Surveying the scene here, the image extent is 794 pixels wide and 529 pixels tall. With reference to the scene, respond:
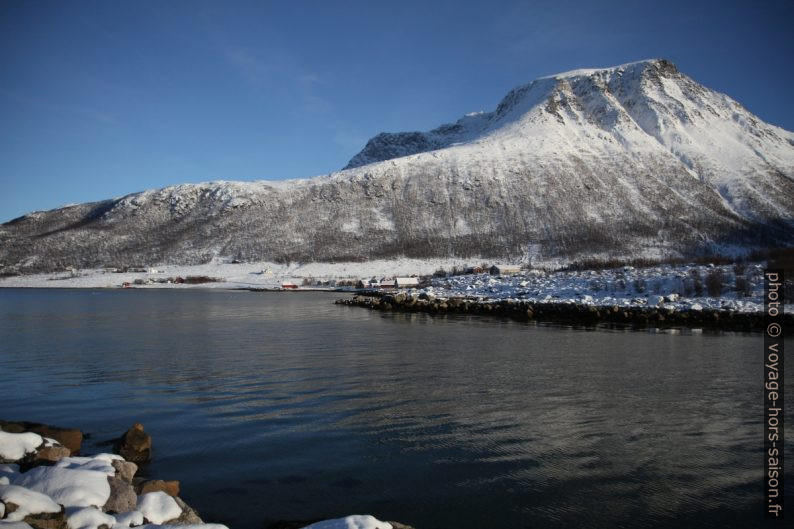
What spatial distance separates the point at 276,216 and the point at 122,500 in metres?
154

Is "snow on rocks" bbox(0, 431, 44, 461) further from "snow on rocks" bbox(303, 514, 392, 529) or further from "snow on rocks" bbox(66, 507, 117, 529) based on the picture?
"snow on rocks" bbox(303, 514, 392, 529)

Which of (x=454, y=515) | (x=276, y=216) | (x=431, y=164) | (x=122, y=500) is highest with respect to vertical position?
(x=431, y=164)

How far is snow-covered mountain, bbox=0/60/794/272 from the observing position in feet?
437

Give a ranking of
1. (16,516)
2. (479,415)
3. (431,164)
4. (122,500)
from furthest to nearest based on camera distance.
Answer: (431,164)
(479,415)
(122,500)
(16,516)

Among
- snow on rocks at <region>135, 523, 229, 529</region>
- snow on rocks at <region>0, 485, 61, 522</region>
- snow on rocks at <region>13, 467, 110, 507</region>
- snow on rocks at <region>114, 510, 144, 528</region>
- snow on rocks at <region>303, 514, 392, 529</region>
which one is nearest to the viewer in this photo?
snow on rocks at <region>0, 485, 61, 522</region>

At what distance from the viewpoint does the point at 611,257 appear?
11838cm

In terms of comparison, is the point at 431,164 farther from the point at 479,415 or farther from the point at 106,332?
the point at 479,415

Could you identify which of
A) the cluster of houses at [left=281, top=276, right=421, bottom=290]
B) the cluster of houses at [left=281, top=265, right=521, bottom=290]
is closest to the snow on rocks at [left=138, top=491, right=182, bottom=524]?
the cluster of houses at [left=281, top=265, right=521, bottom=290]

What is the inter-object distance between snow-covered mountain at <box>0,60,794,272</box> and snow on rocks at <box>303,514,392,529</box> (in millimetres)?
123221

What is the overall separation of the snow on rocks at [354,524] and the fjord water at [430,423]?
1.13 meters

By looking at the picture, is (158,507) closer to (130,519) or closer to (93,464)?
(130,519)

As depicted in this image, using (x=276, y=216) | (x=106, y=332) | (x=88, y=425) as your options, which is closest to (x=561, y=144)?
(x=276, y=216)

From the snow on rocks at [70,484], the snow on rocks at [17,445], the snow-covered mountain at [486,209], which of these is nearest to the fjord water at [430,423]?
the snow on rocks at [70,484]

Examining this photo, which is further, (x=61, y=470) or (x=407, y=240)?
(x=407, y=240)
